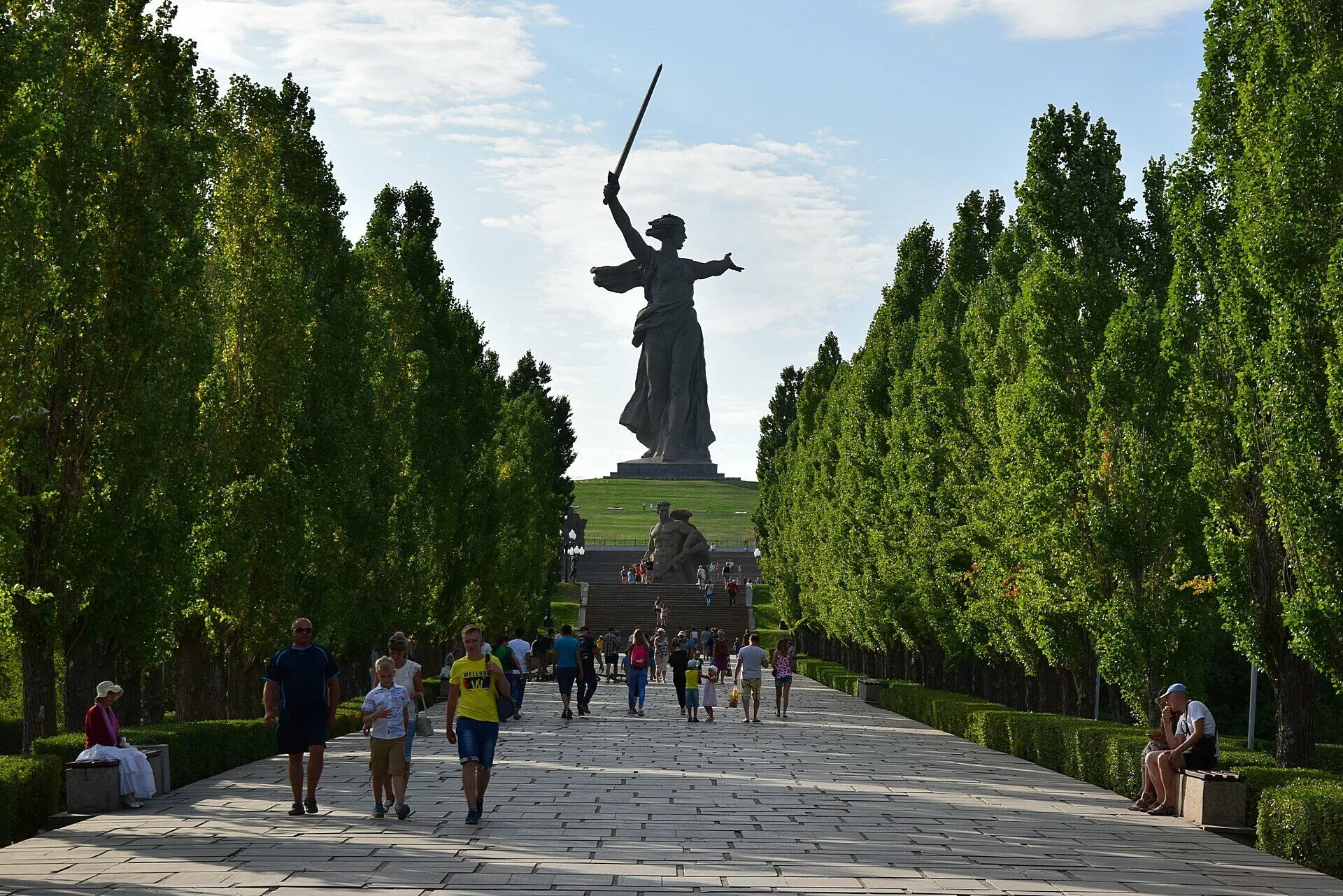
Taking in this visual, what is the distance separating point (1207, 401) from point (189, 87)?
13682 mm

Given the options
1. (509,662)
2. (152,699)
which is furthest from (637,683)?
(152,699)

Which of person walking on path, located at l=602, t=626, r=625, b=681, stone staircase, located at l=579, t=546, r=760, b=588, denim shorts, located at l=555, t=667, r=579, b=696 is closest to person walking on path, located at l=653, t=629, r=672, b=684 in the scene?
person walking on path, located at l=602, t=626, r=625, b=681

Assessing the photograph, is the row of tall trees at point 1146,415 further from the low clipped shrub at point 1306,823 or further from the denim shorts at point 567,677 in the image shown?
the denim shorts at point 567,677

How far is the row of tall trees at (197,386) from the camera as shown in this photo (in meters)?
15.6

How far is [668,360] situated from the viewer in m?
98.1

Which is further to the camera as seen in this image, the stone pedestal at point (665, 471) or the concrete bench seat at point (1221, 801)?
the stone pedestal at point (665, 471)

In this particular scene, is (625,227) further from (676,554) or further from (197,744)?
(197,744)

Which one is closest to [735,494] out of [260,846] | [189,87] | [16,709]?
[16,709]

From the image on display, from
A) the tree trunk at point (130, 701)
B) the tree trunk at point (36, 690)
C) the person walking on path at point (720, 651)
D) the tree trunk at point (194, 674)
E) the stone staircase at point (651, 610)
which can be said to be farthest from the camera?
the stone staircase at point (651, 610)

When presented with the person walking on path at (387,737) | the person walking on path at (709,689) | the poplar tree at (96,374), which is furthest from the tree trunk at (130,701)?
the person walking on path at (709,689)

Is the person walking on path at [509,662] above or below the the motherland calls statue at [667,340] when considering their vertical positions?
below

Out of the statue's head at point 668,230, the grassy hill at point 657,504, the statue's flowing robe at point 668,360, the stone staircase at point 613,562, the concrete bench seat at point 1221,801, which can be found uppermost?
the statue's head at point 668,230

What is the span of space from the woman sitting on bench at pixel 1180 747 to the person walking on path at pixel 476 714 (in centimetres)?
694

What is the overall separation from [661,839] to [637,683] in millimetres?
18446
